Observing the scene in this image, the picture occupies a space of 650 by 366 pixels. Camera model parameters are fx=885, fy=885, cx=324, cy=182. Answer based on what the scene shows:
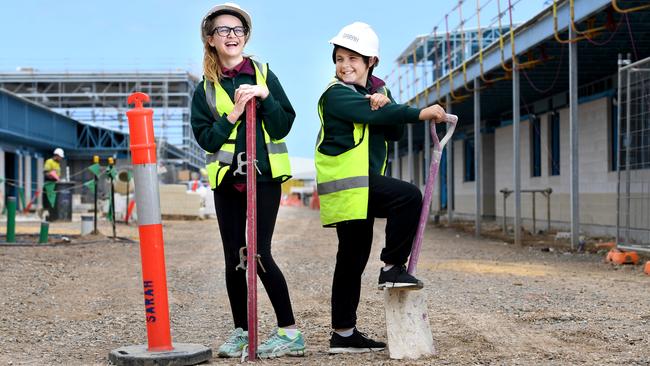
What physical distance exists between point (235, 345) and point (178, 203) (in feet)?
73.3

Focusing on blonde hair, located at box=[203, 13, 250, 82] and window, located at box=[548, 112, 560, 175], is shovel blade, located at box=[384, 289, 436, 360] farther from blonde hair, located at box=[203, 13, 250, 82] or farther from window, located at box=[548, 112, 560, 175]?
window, located at box=[548, 112, 560, 175]

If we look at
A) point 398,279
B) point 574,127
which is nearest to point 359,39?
point 398,279

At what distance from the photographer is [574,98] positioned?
12484mm

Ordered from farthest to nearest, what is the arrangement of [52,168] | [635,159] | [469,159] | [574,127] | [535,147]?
[469,159] < [52,168] < [535,147] < [574,127] < [635,159]

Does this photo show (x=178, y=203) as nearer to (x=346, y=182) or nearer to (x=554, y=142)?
(x=554, y=142)

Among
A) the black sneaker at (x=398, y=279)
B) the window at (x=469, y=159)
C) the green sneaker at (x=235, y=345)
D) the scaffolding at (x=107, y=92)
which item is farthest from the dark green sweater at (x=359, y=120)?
the scaffolding at (x=107, y=92)

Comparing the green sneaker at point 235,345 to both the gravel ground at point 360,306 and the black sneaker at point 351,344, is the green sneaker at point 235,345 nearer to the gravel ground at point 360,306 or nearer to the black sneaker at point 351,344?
the gravel ground at point 360,306

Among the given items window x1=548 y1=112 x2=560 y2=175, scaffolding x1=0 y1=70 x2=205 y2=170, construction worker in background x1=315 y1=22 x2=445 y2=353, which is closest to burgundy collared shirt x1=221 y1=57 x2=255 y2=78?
construction worker in background x1=315 y1=22 x2=445 y2=353

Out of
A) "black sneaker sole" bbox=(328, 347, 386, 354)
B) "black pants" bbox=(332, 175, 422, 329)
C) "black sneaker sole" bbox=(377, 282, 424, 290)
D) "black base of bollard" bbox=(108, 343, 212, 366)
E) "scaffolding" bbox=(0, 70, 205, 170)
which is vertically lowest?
"black sneaker sole" bbox=(328, 347, 386, 354)

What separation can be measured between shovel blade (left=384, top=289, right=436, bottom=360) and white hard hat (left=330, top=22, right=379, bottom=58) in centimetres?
123

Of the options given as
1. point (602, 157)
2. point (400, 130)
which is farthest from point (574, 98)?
point (400, 130)

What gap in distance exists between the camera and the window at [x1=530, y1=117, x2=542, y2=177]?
71.4 feet

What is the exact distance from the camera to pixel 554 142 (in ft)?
67.1

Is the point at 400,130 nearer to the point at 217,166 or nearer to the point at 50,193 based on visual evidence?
the point at 217,166
